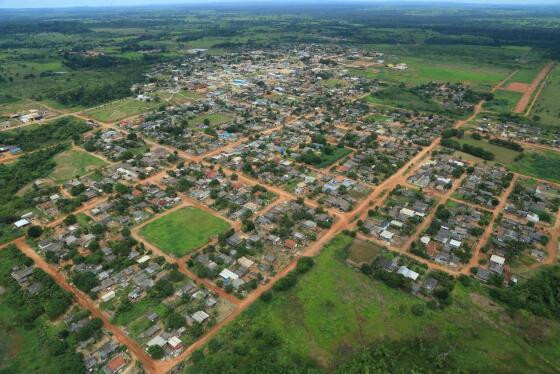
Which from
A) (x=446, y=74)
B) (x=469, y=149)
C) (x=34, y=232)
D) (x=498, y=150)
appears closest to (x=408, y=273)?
(x=469, y=149)

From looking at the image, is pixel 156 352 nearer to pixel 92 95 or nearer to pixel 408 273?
pixel 408 273

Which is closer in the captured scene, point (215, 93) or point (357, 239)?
point (357, 239)

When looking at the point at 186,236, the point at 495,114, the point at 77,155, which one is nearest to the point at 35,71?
the point at 77,155

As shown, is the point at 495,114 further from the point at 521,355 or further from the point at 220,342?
the point at 220,342

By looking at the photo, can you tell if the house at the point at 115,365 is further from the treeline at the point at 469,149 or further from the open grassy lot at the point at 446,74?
the open grassy lot at the point at 446,74

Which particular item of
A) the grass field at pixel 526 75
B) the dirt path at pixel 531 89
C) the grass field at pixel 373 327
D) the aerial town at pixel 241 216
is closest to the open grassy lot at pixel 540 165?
the aerial town at pixel 241 216
